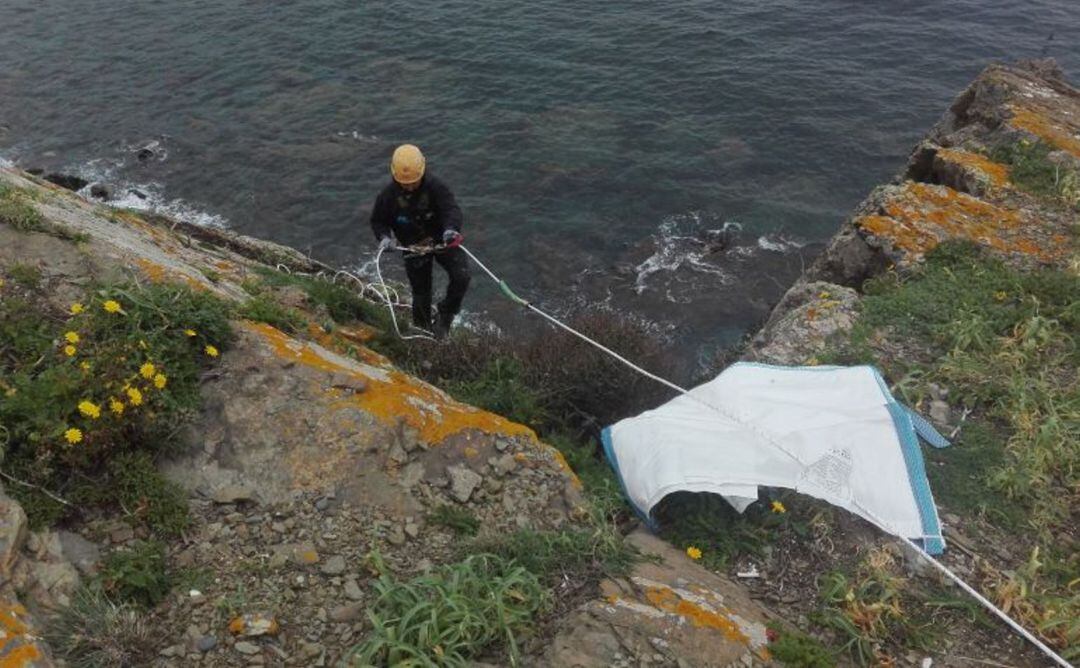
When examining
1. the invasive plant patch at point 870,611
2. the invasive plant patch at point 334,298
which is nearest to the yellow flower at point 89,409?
the invasive plant patch at point 334,298

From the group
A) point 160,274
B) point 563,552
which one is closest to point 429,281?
point 160,274

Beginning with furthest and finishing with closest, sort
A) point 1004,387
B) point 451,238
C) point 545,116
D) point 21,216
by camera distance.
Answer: point 545,116 < point 451,238 < point 1004,387 < point 21,216

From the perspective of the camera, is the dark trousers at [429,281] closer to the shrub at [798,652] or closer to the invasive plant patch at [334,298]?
the invasive plant patch at [334,298]

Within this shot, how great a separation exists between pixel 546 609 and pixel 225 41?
20308 millimetres

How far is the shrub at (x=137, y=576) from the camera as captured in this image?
347 cm

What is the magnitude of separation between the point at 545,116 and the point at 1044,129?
9.92m

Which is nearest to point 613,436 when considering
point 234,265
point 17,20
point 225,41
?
point 234,265

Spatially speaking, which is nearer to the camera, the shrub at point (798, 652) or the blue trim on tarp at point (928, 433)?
the shrub at point (798, 652)

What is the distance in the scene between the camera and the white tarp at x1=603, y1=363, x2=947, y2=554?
15.5ft

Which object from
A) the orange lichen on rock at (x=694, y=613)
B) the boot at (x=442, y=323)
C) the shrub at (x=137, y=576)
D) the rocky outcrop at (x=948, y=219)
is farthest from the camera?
the boot at (x=442, y=323)

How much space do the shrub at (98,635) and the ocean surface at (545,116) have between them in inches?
335

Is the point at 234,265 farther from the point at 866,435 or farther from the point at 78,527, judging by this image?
the point at 866,435

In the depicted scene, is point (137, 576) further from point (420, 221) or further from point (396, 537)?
point (420, 221)

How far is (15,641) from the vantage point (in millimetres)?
2980
